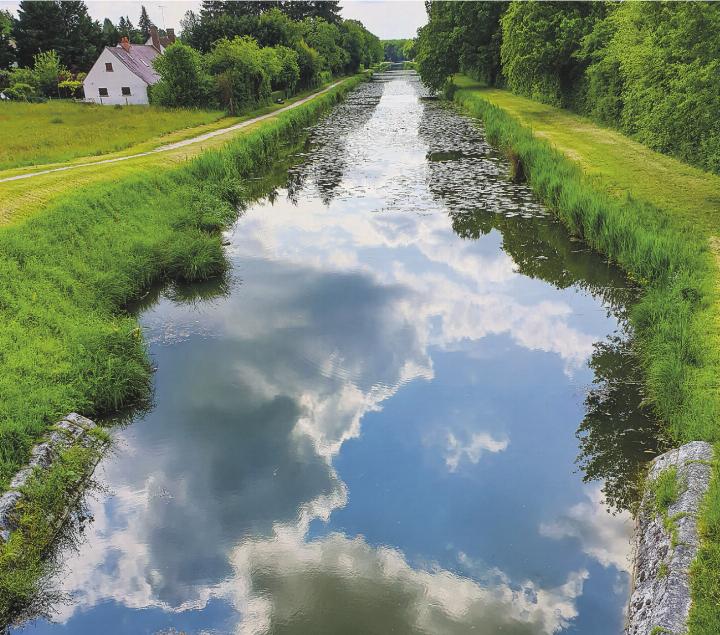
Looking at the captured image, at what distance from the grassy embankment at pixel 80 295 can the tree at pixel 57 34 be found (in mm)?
54949

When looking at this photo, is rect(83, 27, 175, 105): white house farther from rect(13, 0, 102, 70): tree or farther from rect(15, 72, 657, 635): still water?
rect(15, 72, 657, 635): still water

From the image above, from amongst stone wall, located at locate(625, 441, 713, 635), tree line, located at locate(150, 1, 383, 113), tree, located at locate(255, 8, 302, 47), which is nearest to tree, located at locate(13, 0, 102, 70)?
tree line, located at locate(150, 1, 383, 113)

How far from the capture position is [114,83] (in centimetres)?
5322

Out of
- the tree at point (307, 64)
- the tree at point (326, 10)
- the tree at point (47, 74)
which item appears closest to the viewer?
A: the tree at point (47, 74)

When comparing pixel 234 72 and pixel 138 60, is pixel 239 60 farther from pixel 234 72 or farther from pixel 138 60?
pixel 138 60

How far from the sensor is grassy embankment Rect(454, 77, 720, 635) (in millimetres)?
7152

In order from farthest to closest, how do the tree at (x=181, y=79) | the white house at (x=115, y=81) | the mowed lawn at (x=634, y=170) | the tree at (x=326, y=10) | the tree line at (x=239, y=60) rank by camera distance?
the tree at (x=326, y=10), the white house at (x=115, y=81), the tree line at (x=239, y=60), the tree at (x=181, y=79), the mowed lawn at (x=634, y=170)

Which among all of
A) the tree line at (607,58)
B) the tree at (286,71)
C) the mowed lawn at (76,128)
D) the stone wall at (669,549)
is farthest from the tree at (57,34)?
the stone wall at (669,549)

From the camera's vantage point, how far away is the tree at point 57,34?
62000 mm

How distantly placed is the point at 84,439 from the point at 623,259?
1165 cm

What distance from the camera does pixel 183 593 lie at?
6156 mm

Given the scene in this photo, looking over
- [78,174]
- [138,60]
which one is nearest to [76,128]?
[78,174]

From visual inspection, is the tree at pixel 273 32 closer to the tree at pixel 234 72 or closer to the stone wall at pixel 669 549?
the tree at pixel 234 72

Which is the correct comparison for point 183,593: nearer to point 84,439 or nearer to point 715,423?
point 84,439
